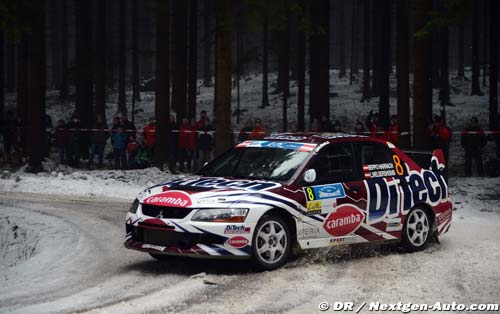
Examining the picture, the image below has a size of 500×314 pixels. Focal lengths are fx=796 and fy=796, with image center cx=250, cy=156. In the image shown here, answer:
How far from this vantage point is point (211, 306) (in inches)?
295

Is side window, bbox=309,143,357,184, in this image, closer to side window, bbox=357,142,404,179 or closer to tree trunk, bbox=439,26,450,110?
side window, bbox=357,142,404,179

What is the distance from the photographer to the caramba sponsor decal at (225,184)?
9.34 meters

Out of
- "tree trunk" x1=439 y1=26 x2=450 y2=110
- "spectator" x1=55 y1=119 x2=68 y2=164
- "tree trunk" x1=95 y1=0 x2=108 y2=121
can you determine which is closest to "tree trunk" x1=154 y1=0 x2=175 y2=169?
"spectator" x1=55 y1=119 x2=68 y2=164

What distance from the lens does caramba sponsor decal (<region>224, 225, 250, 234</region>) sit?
8.86 meters

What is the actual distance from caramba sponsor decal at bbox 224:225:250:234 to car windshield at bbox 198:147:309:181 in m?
1.01

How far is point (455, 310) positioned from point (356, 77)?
51.5 metres

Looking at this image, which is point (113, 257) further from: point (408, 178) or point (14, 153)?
point (14, 153)

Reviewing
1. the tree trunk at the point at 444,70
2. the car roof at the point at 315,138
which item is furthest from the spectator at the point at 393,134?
the tree trunk at the point at 444,70

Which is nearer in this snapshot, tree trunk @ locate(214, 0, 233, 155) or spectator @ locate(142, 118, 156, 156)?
tree trunk @ locate(214, 0, 233, 155)

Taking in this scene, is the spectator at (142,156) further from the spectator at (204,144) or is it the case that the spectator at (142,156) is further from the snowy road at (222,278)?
the snowy road at (222,278)

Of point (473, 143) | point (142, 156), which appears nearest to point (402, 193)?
point (473, 143)

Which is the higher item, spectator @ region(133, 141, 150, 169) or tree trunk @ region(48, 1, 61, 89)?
tree trunk @ region(48, 1, 61, 89)

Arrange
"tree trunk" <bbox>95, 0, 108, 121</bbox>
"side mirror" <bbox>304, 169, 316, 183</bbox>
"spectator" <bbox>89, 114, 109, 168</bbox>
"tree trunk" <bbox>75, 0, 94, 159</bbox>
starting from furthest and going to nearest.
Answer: "tree trunk" <bbox>95, 0, 108, 121</bbox>
"tree trunk" <bbox>75, 0, 94, 159</bbox>
"spectator" <bbox>89, 114, 109, 168</bbox>
"side mirror" <bbox>304, 169, 316, 183</bbox>

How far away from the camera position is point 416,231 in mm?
11047
